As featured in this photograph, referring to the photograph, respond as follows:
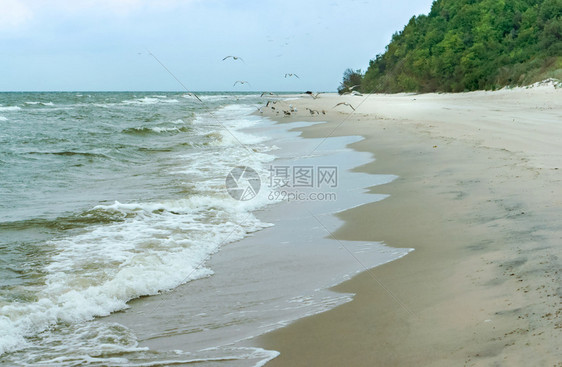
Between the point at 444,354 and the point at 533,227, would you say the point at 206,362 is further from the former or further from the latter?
the point at 533,227

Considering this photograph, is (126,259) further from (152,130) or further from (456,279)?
(152,130)

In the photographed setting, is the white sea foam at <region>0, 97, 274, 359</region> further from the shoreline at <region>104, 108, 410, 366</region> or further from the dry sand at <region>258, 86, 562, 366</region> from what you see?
the dry sand at <region>258, 86, 562, 366</region>

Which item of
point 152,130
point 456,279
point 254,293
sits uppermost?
point 152,130

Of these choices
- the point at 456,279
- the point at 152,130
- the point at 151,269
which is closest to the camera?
the point at 456,279

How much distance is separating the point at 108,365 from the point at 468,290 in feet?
8.87

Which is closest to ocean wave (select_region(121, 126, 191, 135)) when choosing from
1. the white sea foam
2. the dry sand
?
the white sea foam

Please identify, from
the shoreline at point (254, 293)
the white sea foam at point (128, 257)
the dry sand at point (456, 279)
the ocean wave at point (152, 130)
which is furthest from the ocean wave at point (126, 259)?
the ocean wave at point (152, 130)

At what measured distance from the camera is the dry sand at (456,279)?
321 cm

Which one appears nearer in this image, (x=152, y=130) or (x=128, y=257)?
(x=128, y=257)

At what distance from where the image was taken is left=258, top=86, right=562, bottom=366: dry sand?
3.21 meters

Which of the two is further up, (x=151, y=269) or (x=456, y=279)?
(x=456, y=279)

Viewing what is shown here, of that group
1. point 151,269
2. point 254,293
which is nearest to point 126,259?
point 151,269

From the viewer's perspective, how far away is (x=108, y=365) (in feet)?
11.7

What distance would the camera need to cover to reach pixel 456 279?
4.40m
